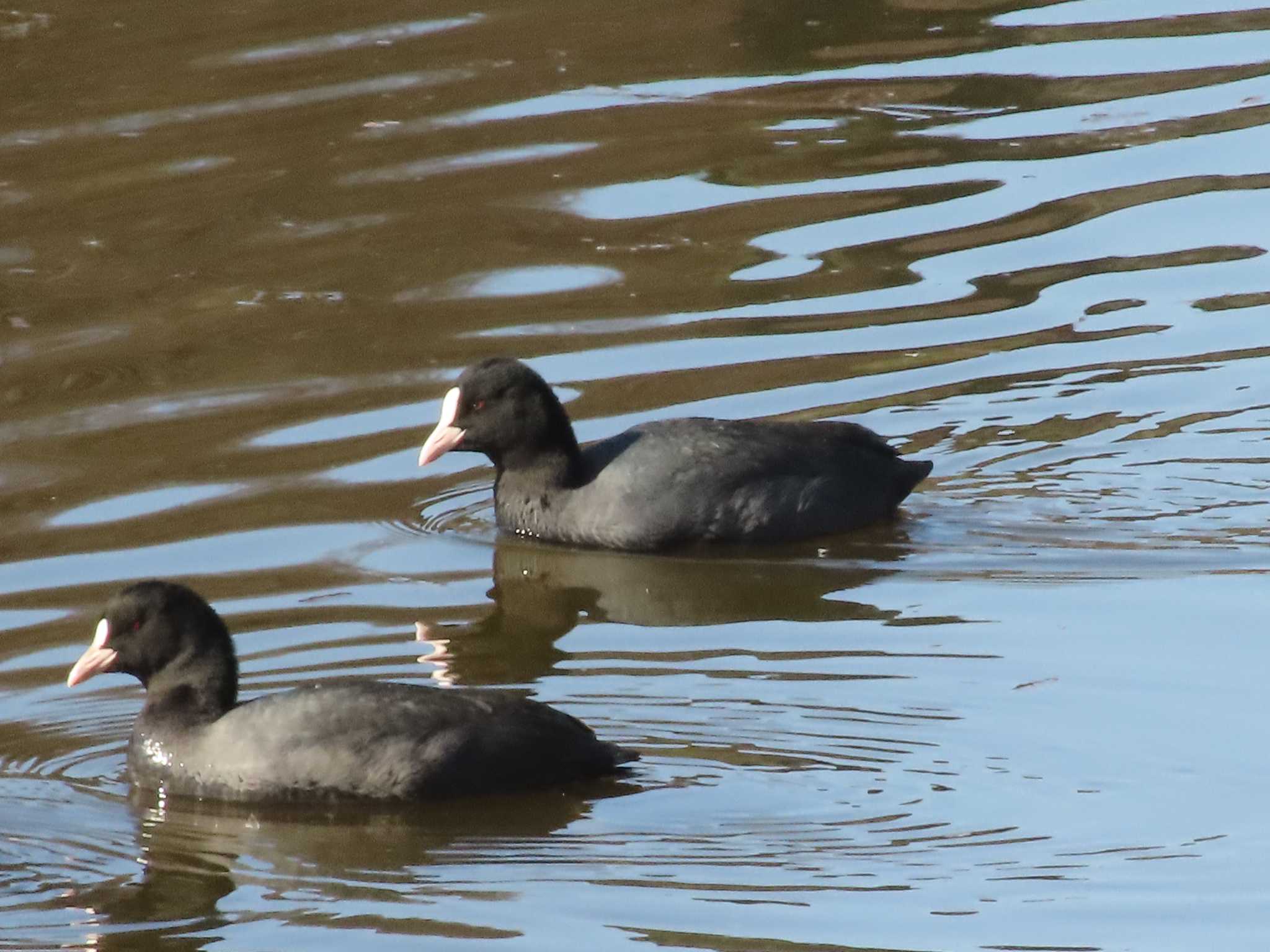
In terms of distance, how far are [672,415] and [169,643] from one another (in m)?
3.66

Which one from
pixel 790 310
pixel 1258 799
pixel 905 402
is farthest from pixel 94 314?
pixel 1258 799

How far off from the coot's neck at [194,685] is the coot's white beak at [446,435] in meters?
2.49

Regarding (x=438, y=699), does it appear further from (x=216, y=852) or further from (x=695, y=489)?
(x=695, y=489)

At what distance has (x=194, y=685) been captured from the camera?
23.0 ft

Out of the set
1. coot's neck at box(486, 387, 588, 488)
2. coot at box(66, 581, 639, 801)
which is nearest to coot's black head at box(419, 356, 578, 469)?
coot's neck at box(486, 387, 588, 488)

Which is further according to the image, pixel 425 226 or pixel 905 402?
pixel 425 226

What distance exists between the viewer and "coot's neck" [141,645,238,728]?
22.9 ft

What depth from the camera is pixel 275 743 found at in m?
6.76

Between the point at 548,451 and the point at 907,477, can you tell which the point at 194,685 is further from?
the point at 907,477

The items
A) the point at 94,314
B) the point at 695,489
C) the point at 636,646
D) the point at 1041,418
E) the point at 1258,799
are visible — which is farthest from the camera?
the point at 94,314

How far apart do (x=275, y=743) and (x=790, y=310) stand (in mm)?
5199

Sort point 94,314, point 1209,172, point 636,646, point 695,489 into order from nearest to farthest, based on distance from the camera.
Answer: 1. point 636,646
2. point 695,489
3. point 94,314
4. point 1209,172

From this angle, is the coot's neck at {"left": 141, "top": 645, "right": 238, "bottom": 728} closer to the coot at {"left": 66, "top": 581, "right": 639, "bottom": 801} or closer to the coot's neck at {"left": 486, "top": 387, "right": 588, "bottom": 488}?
the coot at {"left": 66, "top": 581, "right": 639, "bottom": 801}

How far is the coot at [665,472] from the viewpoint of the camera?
905 centimetres
